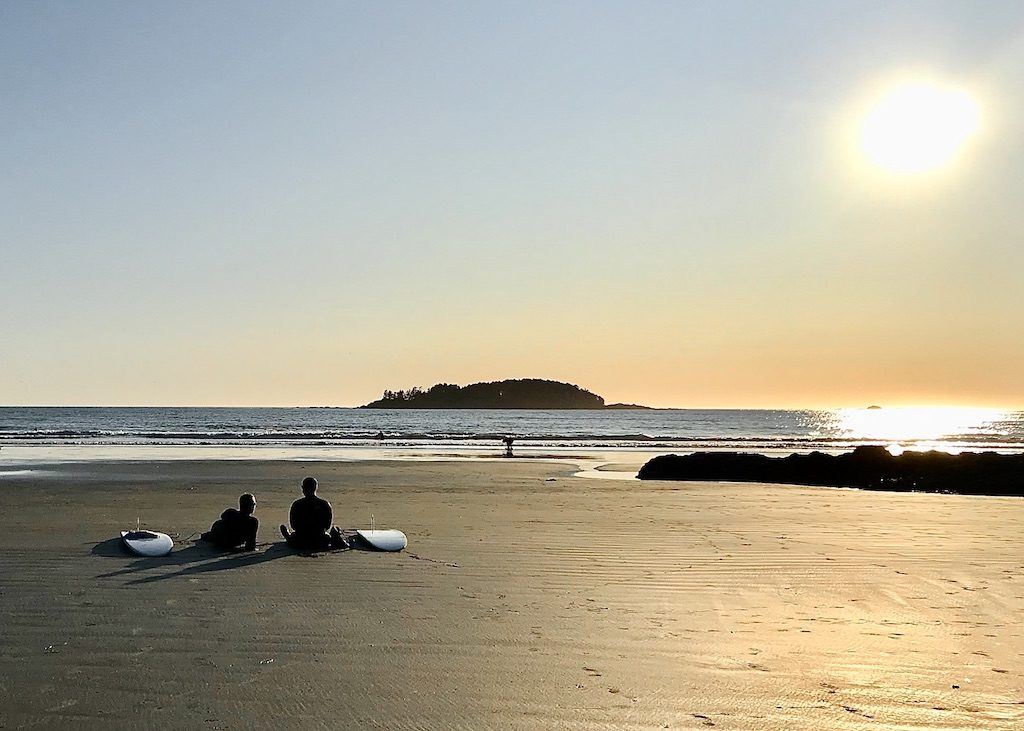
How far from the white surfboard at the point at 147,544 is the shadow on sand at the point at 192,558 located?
8cm

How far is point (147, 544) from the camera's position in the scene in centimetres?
1170

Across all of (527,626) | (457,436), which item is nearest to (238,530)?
(527,626)

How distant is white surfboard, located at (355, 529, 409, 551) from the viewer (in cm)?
1212

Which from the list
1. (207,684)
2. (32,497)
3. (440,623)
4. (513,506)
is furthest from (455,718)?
(32,497)

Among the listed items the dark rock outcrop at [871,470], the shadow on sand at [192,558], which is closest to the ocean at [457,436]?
the dark rock outcrop at [871,470]

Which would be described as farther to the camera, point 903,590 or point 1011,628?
point 903,590

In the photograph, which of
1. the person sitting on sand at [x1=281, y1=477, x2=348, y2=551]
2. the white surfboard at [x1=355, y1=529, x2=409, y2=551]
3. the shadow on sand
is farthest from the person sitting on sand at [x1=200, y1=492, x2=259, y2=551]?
the white surfboard at [x1=355, y1=529, x2=409, y2=551]

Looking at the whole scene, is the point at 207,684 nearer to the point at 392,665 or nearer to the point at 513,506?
the point at 392,665

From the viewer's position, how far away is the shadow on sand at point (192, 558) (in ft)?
34.0

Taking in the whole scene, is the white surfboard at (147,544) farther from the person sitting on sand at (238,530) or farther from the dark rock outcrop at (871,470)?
the dark rock outcrop at (871,470)

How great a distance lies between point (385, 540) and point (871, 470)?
1851 cm

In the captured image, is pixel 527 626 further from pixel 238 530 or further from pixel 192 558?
pixel 238 530

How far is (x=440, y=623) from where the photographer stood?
8.08 meters

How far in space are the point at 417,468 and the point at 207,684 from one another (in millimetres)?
25965
